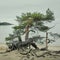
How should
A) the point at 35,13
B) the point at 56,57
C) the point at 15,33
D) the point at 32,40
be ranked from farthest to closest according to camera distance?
the point at 35,13
the point at 15,33
the point at 32,40
the point at 56,57

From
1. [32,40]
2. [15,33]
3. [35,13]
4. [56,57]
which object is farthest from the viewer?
[35,13]

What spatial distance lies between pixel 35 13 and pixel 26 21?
818 mm

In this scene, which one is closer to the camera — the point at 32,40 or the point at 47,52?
the point at 47,52

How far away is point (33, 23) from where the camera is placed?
1536cm

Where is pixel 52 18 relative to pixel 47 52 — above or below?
above

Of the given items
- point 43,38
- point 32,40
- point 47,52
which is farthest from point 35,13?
point 47,52

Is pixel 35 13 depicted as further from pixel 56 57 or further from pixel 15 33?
pixel 56 57

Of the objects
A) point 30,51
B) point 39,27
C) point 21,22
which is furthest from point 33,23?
point 30,51

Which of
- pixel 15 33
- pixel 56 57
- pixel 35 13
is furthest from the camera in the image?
pixel 35 13

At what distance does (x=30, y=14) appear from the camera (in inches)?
642

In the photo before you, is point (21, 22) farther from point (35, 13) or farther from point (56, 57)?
point (56, 57)

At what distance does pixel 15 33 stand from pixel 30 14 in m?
2.11

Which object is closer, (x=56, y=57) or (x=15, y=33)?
(x=56, y=57)

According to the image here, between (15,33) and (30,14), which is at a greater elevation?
(30,14)
